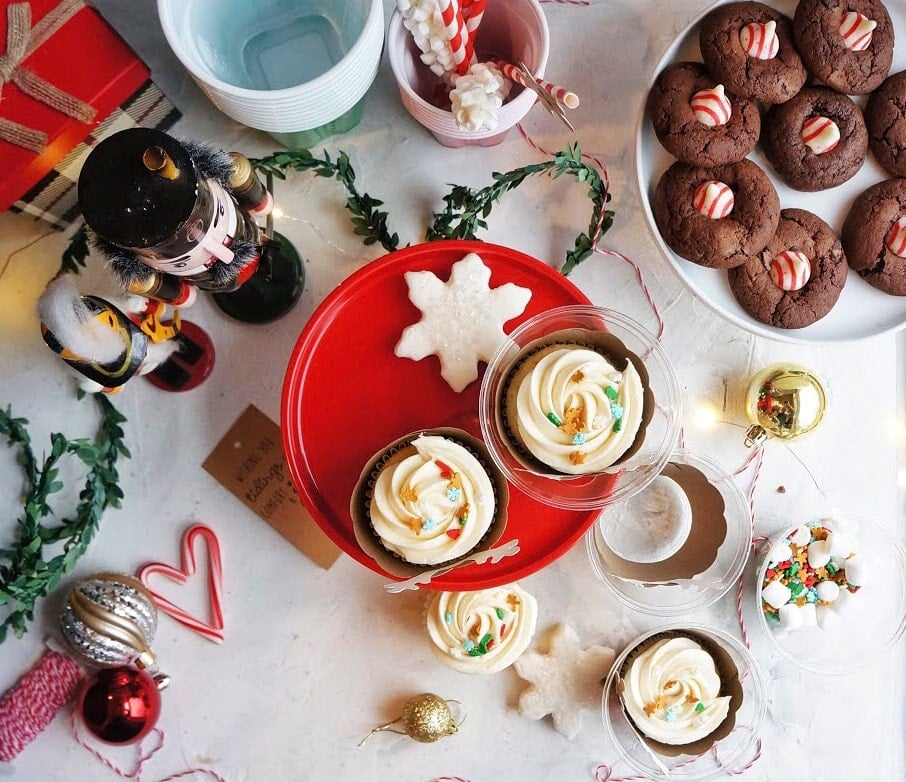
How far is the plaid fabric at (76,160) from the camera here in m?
1.29

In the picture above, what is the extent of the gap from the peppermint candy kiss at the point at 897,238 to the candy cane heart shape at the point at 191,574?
4.18ft

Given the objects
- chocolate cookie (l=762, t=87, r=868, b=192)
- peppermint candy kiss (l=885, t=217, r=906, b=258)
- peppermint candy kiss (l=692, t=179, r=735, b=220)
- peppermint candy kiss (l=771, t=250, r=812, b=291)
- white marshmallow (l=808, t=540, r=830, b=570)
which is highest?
peppermint candy kiss (l=692, t=179, r=735, b=220)

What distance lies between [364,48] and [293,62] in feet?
0.91

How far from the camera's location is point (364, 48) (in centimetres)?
114

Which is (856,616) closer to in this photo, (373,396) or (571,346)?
(571,346)

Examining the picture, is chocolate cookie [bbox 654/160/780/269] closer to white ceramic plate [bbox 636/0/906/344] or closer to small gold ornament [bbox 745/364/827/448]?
white ceramic plate [bbox 636/0/906/344]

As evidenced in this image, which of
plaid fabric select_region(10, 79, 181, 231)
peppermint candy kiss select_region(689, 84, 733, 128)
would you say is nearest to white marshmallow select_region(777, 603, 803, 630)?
peppermint candy kiss select_region(689, 84, 733, 128)

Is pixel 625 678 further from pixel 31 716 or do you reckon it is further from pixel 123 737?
pixel 31 716

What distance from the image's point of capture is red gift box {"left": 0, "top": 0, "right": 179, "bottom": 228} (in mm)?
1163

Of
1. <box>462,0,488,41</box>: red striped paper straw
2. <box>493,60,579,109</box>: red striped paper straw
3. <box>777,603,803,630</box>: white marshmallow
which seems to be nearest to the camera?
<box>493,60,579,109</box>: red striped paper straw

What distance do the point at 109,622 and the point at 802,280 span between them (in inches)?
50.3

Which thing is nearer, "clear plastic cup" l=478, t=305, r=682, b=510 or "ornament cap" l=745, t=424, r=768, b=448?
"clear plastic cup" l=478, t=305, r=682, b=510

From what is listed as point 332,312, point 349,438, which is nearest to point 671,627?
point 349,438

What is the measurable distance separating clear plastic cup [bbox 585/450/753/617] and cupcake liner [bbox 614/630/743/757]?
48 millimetres
